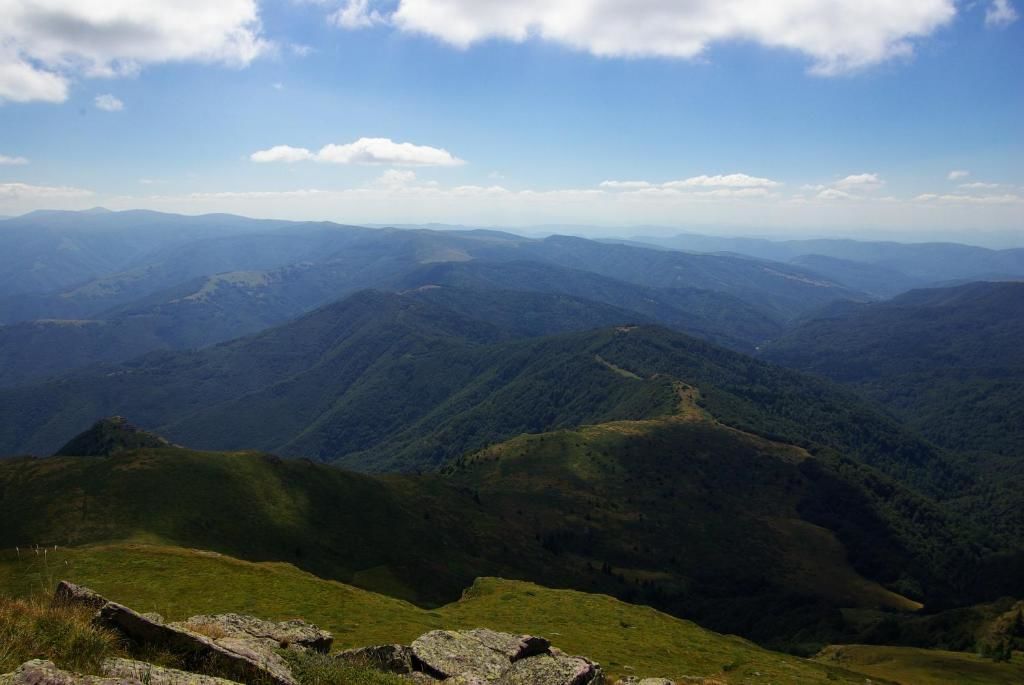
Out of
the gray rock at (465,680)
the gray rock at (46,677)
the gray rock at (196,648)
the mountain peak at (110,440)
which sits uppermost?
the gray rock at (46,677)

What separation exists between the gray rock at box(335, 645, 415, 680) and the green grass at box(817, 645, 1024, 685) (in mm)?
67281

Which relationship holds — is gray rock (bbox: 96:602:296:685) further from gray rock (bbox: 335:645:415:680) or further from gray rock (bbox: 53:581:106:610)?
gray rock (bbox: 335:645:415:680)

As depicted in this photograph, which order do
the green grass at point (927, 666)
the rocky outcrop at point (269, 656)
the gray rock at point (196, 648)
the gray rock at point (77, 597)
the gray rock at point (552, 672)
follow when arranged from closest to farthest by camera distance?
the rocky outcrop at point (269, 656)
the gray rock at point (196, 648)
the gray rock at point (77, 597)
the gray rock at point (552, 672)
the green grass at point (927, 666)

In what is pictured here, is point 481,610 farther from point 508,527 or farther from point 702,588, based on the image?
point 702,588

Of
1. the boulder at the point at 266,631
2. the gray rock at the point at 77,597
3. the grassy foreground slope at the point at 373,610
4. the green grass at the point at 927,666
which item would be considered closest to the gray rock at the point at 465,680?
the boulder at the point at 266,631

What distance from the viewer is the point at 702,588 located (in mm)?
169875

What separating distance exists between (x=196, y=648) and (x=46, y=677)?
18.7 ft

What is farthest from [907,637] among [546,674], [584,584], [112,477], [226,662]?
[112,477]

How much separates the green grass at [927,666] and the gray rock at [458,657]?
6332 centimetres

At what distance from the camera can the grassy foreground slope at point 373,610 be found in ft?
151

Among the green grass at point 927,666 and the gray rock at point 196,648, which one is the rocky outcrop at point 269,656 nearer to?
the gray rock at point 196,648

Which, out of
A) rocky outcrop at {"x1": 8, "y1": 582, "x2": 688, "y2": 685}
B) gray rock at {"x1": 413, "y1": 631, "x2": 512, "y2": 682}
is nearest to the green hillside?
rocky outcrop at {"x1": 8, "y1": 582, "x2": 688, "y2": 685}

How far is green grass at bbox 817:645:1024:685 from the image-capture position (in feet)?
226

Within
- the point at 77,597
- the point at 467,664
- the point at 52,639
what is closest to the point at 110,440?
the point at 77,597
